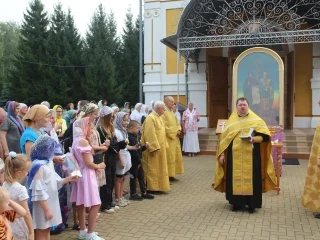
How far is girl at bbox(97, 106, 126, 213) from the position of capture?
18.1 feet

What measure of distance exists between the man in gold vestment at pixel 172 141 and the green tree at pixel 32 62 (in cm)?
2256

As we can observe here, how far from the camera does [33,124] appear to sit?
14.0 ft

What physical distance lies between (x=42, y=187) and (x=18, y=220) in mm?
450

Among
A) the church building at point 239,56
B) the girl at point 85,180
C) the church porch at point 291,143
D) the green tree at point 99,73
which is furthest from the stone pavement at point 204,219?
the green tree at point 99,73

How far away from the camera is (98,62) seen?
107 feet

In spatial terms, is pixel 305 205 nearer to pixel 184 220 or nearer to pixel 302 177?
pixel 184 220

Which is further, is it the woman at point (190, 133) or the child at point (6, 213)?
the woman at point (190, 133)

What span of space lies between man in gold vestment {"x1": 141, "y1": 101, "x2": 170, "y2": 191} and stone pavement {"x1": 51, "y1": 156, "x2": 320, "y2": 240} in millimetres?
275

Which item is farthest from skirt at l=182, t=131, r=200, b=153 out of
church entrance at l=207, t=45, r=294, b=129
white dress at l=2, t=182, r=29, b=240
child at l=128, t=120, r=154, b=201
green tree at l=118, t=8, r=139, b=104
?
green tree at l=118, t=8, r=139, b=104

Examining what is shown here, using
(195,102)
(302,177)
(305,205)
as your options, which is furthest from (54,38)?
(305,205)

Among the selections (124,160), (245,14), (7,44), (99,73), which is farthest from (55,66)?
(124,160)

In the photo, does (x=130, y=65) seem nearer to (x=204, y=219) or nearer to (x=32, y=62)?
(x=32, y=62)

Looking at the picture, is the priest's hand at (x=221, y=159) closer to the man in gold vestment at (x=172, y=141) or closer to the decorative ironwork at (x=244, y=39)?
the man in gold vestment at (x=172, y=141)

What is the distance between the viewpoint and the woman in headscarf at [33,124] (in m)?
4.15
